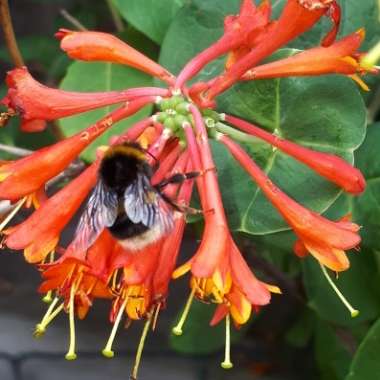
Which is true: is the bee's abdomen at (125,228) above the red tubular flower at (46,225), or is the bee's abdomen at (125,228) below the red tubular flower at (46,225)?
below

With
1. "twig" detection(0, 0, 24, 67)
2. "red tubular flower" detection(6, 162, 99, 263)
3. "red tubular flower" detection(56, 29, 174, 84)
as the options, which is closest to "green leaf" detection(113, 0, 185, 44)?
"twig" detection(0, 0, 24, 67)

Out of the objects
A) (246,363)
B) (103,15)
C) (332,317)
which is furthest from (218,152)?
(246,363)

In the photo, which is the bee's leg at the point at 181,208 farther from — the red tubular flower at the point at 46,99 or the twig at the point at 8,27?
the twig at the point at 8,27

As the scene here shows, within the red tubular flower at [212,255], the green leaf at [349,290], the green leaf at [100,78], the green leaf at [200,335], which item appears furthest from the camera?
the green leaf at [200,335]

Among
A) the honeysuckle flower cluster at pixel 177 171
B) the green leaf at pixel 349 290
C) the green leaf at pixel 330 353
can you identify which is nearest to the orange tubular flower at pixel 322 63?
the honeysuckle flower cluster at pixel 177 171

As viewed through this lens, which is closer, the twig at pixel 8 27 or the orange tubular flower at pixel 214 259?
the orange tubular flower at pixel 214 259

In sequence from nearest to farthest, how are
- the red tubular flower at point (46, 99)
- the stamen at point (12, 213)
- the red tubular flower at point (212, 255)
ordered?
the red tubular flower at point (212, 255) < the red tubular flower at point (46, 99) < the stamen at point (12, 213)

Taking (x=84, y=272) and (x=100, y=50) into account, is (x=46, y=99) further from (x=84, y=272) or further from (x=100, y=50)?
(x=84, y=272)
